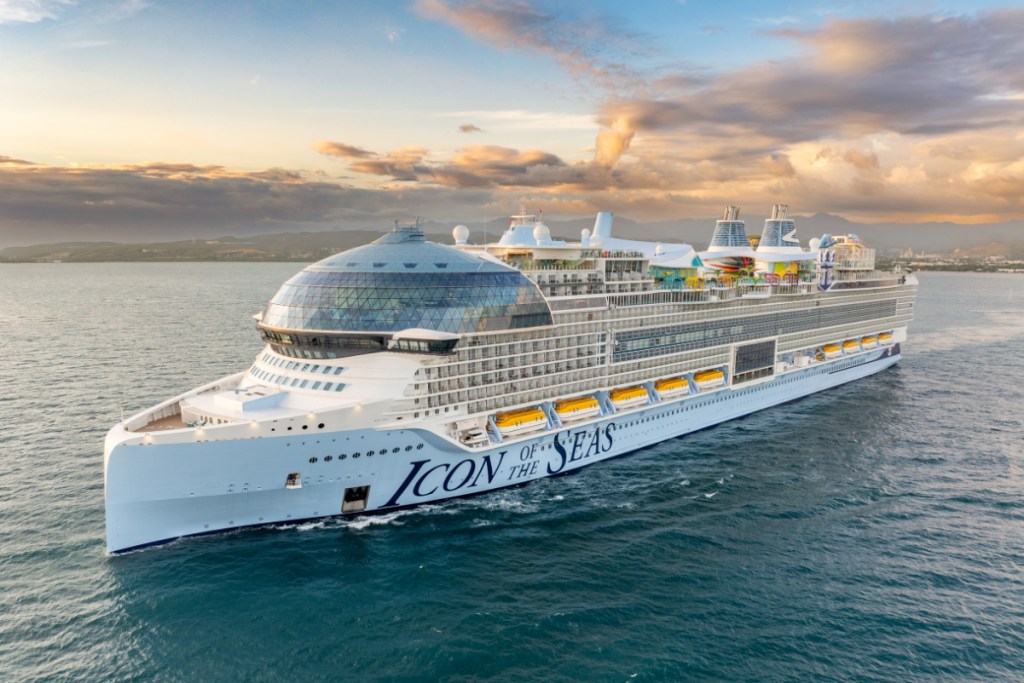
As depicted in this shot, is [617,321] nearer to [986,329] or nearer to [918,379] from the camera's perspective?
[918,379]

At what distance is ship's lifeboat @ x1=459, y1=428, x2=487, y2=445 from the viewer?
39.2 metres

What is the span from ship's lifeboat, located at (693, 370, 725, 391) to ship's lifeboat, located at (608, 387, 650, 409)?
7549 millimetres

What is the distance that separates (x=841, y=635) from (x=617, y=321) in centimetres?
2718

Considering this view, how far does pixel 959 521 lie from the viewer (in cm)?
3856

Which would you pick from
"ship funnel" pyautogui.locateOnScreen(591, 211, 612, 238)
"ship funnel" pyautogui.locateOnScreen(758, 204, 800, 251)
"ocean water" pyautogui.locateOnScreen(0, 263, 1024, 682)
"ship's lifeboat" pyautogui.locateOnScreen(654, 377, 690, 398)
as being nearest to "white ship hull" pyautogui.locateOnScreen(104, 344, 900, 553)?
"ocean water" pyautogui.locateOnScreen(0, 263, 1024, 682)

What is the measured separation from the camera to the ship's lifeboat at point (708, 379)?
54925 millimetres

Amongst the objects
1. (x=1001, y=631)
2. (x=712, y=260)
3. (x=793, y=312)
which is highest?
(x=712, y=260)

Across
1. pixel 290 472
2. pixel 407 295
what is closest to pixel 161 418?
pixel 290 472

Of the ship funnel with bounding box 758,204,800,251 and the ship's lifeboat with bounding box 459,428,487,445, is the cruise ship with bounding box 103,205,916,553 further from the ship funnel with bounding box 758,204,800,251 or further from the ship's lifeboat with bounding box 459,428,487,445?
the ship funnel with bounding box 758,204,800,251

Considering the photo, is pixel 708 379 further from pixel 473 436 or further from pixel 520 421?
pixel 473 436

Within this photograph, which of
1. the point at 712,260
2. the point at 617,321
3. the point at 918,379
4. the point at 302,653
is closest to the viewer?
the point at 302,653

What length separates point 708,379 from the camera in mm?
55531

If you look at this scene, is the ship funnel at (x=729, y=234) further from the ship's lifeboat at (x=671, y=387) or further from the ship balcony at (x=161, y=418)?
the ship balcony at (x=161, y=418)

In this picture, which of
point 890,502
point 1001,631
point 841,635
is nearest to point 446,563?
point 841,635
